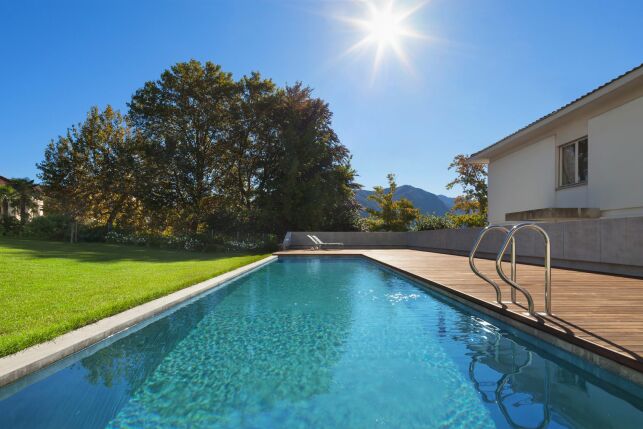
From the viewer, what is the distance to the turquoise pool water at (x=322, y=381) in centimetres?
264

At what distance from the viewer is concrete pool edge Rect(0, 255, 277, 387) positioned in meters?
2.93

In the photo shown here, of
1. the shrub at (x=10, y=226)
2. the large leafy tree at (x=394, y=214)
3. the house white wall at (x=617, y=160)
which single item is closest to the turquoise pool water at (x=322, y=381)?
the house white wall at (x=617, y=160)

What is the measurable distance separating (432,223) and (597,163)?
1402 centimetres

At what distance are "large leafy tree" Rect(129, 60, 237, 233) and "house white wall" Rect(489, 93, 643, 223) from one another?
19.7 meters

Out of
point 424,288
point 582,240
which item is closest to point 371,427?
point 424,288

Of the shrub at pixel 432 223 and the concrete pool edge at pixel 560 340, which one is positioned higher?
the shrub at pixel 432 223

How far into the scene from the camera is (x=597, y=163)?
10883mm

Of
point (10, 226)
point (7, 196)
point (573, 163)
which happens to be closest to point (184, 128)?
point (10, 226)

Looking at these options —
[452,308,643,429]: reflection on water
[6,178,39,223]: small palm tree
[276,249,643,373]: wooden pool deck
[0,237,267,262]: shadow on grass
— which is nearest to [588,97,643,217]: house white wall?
[276,249,643,373]: wooden pool deck

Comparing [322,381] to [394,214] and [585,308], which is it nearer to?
[585,308]

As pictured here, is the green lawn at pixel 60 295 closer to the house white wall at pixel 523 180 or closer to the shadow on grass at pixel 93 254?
the shadow on grass at pixel 93 254

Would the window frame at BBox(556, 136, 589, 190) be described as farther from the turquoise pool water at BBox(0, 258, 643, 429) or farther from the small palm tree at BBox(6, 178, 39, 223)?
the small palm tree at BBox(6, 178, 39, 223)

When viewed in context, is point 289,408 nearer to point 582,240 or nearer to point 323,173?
point 582,240

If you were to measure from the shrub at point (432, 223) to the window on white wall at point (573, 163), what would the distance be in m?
Answer: 11.9
